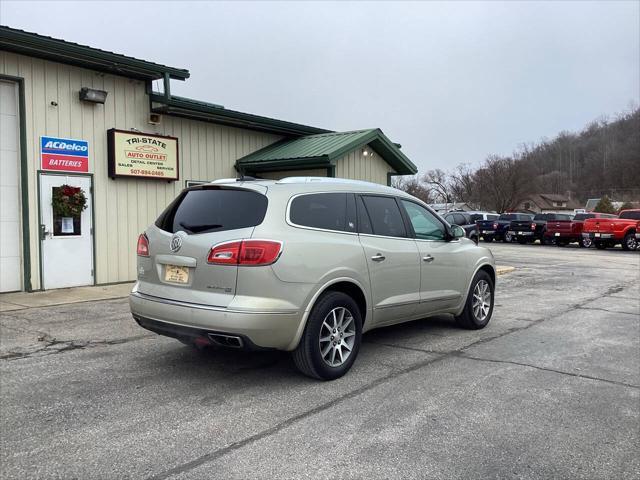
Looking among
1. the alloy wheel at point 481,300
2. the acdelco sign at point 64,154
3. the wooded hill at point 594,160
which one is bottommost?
the alloy wheel at point 481,300

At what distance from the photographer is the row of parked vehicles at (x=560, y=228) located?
24.3 m

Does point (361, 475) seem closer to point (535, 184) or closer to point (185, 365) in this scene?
point (185, 365)

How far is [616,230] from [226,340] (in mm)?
24218

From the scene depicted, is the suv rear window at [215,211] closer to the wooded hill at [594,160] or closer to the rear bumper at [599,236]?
the rear bumper at [599,236]

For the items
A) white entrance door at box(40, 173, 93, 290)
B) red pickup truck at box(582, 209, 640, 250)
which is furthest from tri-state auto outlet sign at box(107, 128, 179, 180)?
red pickup truck at box(582, 209, 640, 250)

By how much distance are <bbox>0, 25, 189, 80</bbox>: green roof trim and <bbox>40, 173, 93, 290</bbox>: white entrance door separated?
83.6 inches

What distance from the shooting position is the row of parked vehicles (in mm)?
24328

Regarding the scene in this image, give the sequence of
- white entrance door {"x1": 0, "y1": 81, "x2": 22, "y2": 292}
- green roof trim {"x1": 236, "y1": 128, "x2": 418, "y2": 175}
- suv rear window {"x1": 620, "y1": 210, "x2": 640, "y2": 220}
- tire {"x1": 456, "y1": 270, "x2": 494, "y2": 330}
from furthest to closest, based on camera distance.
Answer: suv rear window {"x1": 620, "y1": 210, "x2": 640, "y2": 220} < green roof trim {"x1": 236, "y1": 128, "x2": 418, "y2": 175} < white entrance door {"x1": 0, "y1": 81, "x2": 22, "y2": 292} < tire {"x1": 456, "y1": 270, "x2": 494, "y2": 330}

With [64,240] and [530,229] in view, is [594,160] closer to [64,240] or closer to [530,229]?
[530,229]

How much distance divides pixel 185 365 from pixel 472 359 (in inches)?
115

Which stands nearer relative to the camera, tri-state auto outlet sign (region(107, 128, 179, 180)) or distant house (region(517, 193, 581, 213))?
tri-state auto outlet sign (region(107, 128, 179, 180))

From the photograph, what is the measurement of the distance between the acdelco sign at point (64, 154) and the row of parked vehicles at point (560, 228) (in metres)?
14.9

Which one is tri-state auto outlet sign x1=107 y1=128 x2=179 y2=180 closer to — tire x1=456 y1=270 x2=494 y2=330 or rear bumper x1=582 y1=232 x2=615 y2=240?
tire x1=456 y1=270 x2=494 y2=330

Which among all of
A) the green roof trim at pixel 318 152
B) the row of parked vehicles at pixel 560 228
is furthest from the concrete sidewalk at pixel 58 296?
the row of parked vehicles at pixel 560 228
